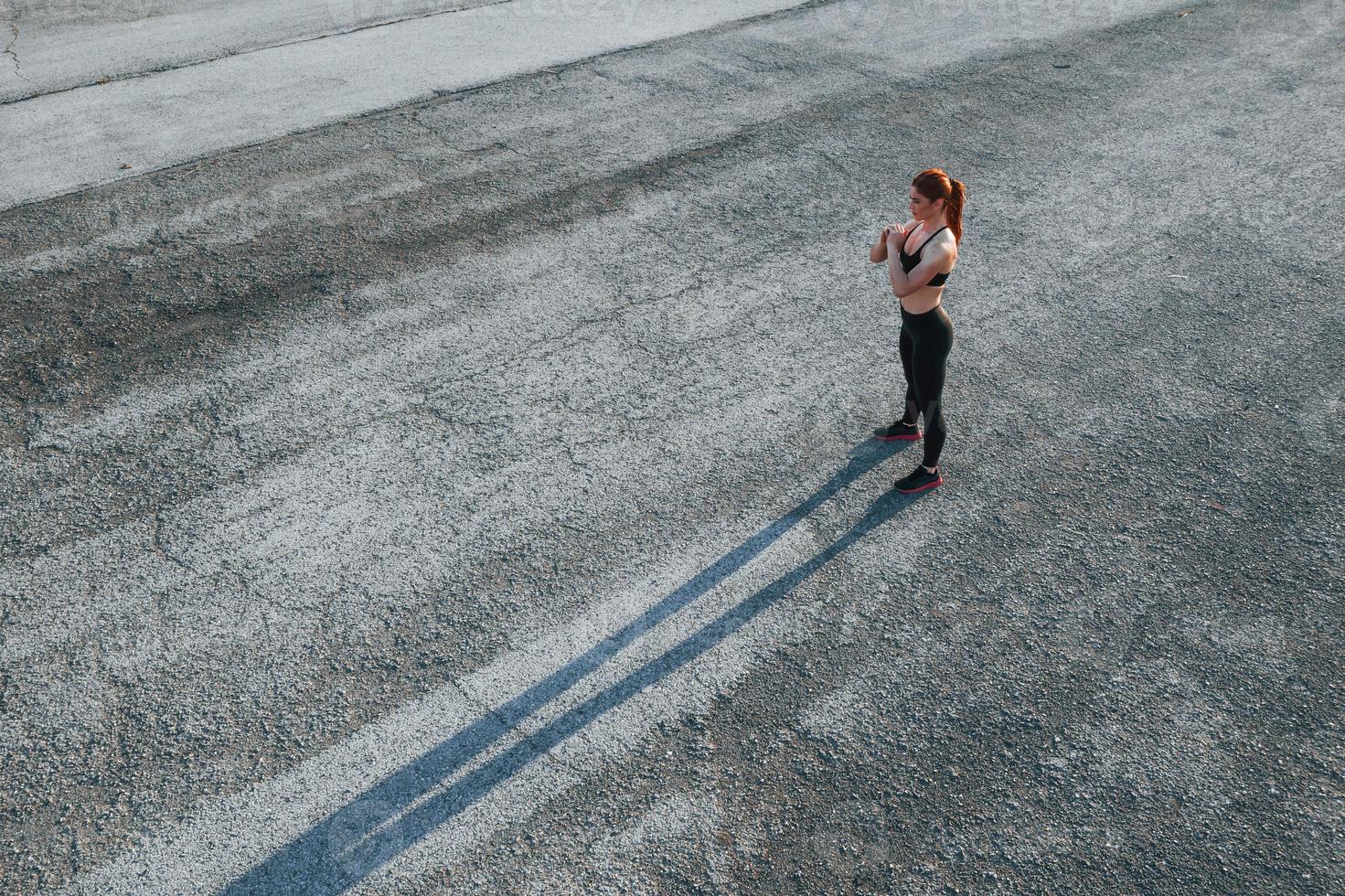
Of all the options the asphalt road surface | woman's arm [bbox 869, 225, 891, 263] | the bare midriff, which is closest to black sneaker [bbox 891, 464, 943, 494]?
the asphalt road surface

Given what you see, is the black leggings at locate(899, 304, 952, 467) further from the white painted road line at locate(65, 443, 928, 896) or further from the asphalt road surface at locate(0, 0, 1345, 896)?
the white painted road line at locate(65, 443, 928, 896)

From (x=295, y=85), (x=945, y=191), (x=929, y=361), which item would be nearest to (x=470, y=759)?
(x=929, y=361)

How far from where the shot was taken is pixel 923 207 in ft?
16.1

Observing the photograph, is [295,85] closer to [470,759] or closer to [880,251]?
[880,251]

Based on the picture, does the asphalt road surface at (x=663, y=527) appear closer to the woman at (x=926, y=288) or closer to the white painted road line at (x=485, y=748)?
the white painted road line at (x=485, y=748)

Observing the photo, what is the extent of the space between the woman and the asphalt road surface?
1.08ft

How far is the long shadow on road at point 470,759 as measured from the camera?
374cm

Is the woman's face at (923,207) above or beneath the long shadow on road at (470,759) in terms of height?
above

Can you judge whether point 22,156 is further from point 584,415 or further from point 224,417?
point 584,415

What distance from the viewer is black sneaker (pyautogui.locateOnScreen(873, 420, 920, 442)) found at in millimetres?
5793

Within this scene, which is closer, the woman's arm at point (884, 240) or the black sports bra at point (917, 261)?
the black sports bra at point (917, 261)

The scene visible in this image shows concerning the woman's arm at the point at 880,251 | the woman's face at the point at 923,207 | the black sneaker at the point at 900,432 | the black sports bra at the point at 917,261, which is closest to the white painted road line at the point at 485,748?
the black sneaker at the point at 900,432

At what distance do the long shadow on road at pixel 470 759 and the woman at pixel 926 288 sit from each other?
0.70 m

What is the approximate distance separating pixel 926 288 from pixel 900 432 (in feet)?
3.29
